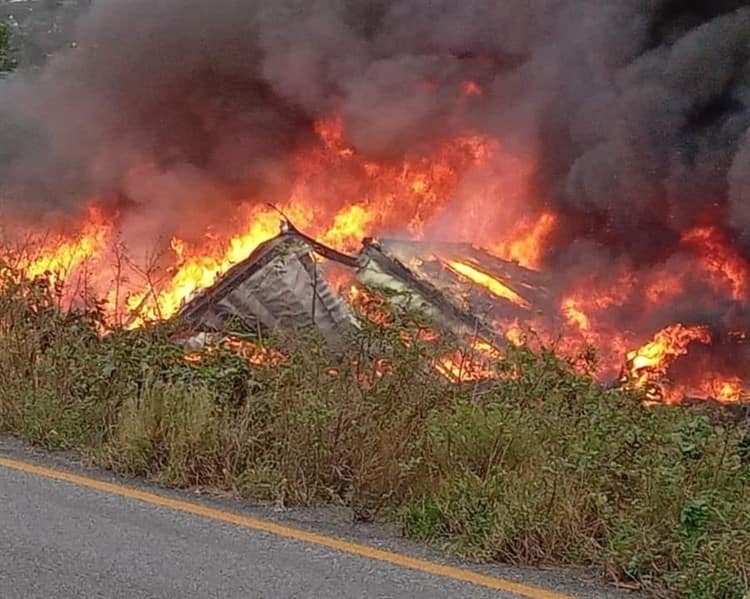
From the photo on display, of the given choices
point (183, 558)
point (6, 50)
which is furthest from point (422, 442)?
point (6, 50)

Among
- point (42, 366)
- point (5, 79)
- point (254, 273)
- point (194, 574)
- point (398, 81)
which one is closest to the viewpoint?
point (194, 574)

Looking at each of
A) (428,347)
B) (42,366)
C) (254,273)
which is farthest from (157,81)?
(428,347)

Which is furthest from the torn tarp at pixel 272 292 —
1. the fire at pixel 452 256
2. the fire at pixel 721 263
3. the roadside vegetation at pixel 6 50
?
the roadside vegetation at pixel 6 50

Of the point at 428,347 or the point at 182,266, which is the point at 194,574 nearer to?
the point at 428,347

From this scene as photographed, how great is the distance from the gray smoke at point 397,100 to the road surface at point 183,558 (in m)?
7.16

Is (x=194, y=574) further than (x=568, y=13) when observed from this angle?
No

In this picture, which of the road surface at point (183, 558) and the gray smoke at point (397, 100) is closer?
the road surface at point (183, 558)

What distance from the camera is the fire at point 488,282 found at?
10516 millimetres

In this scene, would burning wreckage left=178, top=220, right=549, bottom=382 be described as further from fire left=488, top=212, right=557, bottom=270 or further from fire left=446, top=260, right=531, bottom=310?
fire left=488, top=212, right=557, bottom=270

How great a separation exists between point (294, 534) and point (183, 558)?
0.54 meters

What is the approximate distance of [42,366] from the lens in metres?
7.04

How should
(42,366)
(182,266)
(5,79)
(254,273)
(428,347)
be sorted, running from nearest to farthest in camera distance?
(428,347), (42,366), (254,273), (182,266), (5,79)

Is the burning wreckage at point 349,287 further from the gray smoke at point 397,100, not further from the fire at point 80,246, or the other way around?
the gray smoke at point 397,100

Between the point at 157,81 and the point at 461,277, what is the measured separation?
16.2ft
